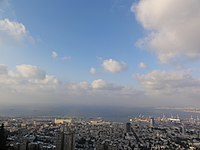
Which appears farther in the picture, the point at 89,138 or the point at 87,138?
A: the point at 89,138

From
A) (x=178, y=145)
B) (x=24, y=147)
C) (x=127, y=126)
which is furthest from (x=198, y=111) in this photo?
(x=24, y=147)

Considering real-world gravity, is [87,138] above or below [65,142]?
below

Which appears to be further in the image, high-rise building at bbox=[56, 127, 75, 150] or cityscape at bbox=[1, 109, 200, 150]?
cityscape at bbox=[1, 109, 200, 150]

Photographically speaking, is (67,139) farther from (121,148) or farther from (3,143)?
(3,143)

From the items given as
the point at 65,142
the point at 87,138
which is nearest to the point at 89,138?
the point at 87,138

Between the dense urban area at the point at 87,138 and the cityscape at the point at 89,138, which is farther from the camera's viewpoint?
the cityscape at the point at 89,138

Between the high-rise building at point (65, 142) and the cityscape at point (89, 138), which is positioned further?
the cityscape at point (89, 138)

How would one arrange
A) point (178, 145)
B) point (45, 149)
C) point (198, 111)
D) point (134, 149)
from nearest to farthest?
1. point (45, 149)
2. point (134, 149)
3. point (178, 145)
4. point (198, 111)

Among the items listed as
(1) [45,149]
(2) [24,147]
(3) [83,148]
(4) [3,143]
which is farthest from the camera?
(3) [83,148]

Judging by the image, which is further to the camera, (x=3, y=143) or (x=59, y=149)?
(x=59, y=149)

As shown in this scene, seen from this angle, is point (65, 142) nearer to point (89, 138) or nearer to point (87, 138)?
point (87, 138)

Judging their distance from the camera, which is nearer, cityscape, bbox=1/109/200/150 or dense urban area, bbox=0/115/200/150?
dense urban area, bbox=0/115/200/150
